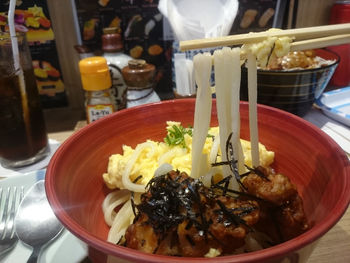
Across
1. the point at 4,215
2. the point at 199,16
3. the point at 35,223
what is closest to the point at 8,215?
the point at 4,215

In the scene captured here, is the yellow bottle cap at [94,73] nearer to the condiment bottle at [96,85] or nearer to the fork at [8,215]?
the condiment bottle at [96,85]

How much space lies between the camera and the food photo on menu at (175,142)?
2.14ft

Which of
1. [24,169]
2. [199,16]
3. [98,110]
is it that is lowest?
[24,169]

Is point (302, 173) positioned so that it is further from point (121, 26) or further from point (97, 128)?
point (121, 26)

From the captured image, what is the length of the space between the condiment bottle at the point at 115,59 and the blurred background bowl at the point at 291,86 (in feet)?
2.10

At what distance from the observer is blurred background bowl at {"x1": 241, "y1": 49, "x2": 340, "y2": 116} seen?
53.1 inches

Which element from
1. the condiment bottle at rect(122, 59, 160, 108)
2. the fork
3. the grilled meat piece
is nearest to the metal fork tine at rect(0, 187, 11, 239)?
the fork

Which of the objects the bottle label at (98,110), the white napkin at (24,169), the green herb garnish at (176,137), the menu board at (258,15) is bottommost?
the white napkin at (24,169)

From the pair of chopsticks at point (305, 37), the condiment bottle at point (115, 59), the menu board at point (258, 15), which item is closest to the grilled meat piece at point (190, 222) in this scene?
the pair of chopsticks at point (305, 37)

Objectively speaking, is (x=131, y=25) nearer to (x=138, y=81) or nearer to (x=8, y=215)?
(x=138, y=81)

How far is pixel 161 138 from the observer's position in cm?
114

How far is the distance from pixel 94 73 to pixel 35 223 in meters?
0.70

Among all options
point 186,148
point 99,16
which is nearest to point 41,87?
point 99,16

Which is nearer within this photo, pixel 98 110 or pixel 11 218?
pixel 11 218
